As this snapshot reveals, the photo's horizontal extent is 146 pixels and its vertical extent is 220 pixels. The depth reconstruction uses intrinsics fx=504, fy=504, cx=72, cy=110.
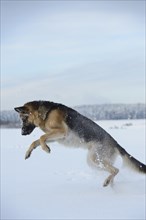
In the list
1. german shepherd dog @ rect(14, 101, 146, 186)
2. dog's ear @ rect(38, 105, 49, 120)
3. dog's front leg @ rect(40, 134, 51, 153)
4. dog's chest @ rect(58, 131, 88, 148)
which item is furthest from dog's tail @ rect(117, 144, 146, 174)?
dog's ear @ rect(38, 105, 49, 120)

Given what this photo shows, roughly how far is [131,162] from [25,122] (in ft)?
7.53

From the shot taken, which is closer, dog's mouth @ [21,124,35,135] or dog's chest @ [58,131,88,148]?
dog's mouth @ [21,124,35,135]

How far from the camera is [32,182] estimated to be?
10438 mm

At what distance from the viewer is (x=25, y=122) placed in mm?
4441

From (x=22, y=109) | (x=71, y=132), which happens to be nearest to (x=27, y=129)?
(x=22, y=109)

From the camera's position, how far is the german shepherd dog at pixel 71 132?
445cm

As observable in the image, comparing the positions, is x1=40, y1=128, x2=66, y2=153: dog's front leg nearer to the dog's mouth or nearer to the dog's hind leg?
the dog's mouth

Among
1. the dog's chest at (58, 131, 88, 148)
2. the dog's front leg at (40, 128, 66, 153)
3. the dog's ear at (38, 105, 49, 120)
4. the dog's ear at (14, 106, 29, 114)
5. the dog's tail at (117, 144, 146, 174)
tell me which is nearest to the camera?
the dog's ear at (14, 106, 29, 114)

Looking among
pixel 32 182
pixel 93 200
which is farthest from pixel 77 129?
pixel 32 182

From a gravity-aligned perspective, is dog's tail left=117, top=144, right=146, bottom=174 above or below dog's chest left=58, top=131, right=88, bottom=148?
below

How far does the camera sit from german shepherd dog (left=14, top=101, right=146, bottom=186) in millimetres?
4449

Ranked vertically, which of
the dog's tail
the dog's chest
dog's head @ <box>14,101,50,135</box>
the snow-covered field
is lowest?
the snow-covered field

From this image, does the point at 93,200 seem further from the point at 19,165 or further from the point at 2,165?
the point at 2,165

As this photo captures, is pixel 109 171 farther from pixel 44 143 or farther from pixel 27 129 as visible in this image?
pixel 27 129
